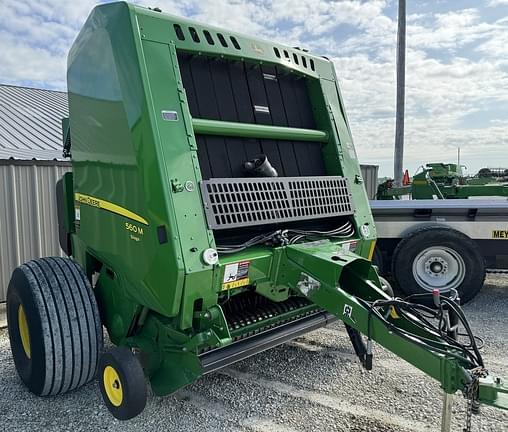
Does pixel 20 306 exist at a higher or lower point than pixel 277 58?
lower

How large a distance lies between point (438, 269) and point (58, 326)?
159 inches

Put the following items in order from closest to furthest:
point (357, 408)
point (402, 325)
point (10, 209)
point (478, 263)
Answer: point (402, 325) → point (357, 408) → point (478, 263) → point (10, 209)

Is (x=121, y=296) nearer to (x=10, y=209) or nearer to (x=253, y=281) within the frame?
(x=253, y=281)

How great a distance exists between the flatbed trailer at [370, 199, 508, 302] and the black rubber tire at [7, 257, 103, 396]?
3.50m

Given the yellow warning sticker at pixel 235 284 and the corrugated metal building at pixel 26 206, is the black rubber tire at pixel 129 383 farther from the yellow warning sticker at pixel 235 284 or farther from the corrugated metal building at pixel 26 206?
the corrugated metal building at pixel 26 206

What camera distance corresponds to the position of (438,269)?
509 cm

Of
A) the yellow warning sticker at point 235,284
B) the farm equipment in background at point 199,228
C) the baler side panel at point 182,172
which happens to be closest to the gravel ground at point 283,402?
the farm equipment in background at point 199,228

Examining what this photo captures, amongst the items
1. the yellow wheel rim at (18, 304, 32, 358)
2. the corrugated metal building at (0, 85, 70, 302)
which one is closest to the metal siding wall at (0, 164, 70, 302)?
the corrugated metal building at (0, 85, 70, 302)

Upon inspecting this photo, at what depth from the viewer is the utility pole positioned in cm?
1059

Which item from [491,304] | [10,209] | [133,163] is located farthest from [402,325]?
[10,209]

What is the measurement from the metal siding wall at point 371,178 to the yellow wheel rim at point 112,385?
8.50 m

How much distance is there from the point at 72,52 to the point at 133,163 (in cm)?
131

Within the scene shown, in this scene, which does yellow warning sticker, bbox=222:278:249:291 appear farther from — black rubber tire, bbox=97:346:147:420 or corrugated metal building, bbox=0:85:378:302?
corrugated metal building, bbox=0:85:378:302

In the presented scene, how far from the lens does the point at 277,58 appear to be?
10.6ft
